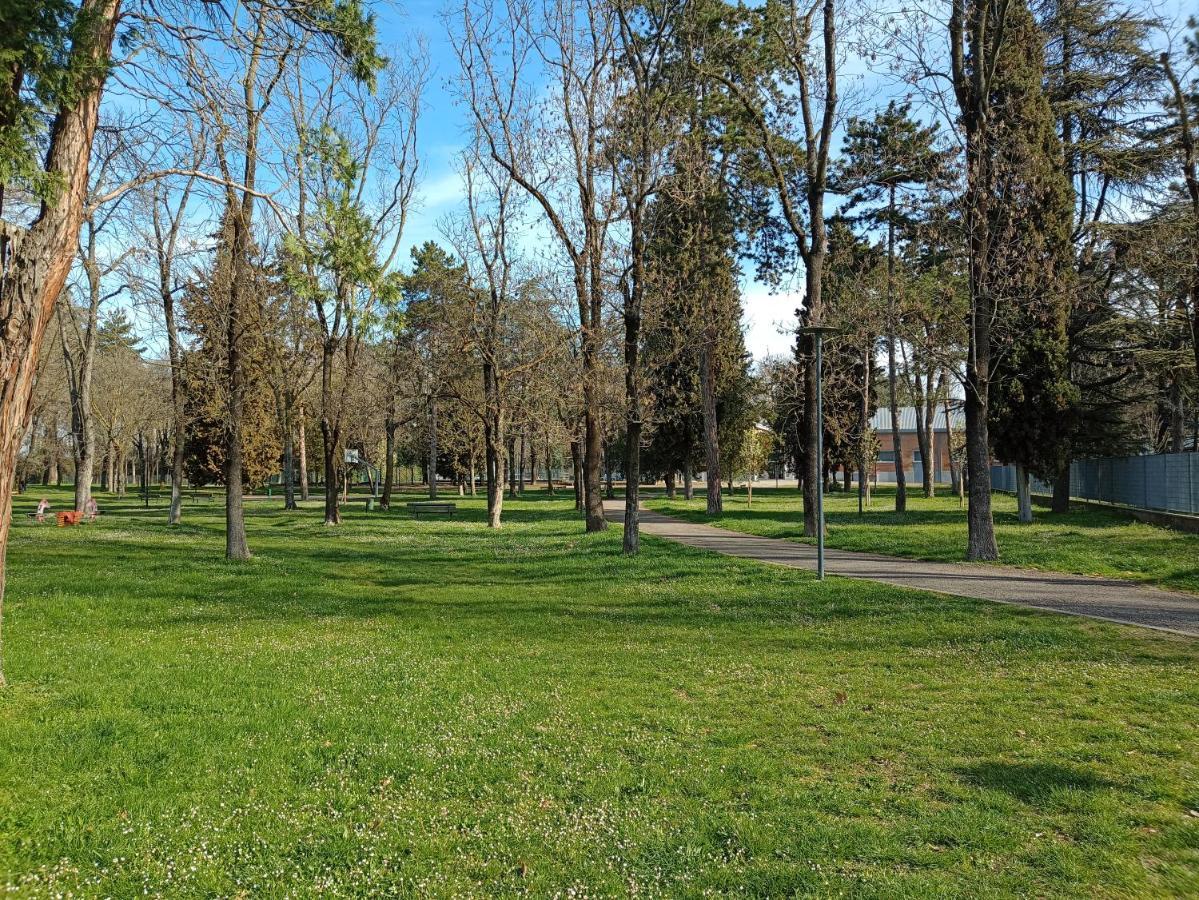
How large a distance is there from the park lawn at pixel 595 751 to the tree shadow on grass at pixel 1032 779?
31 mm

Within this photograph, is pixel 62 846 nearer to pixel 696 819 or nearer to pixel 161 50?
pixel 696 819

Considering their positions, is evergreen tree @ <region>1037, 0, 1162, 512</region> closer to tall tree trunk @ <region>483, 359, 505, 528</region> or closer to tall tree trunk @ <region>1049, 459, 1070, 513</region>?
tall tree trunk @ <region>1049, 459, 1070, 513</region>

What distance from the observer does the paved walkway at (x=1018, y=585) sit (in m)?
9.38

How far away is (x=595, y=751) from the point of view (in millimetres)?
5176

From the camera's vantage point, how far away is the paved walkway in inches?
369

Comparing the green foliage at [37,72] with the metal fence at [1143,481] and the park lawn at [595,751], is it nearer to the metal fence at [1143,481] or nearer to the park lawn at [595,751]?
the park lawn at [595,751]

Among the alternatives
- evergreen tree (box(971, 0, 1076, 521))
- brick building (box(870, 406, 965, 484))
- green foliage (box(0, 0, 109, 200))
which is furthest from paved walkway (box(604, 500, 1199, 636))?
brick building (box(870, 406, 965, 484))

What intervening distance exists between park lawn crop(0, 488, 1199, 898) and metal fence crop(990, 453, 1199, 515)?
1513 cm

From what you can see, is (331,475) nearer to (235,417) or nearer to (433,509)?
(433,509)

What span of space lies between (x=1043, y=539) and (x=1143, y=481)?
33.2ft

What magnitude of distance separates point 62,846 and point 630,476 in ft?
46.1

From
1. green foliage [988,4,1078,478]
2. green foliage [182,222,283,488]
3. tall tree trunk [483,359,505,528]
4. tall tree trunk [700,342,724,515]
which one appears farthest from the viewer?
tall tree trunk [700,342,724,515]

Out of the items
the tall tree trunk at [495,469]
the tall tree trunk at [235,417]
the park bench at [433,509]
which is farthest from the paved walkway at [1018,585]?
the park bench at [433,509]

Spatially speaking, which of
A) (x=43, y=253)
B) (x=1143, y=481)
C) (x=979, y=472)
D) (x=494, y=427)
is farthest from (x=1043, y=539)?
(x=43, y=253)
